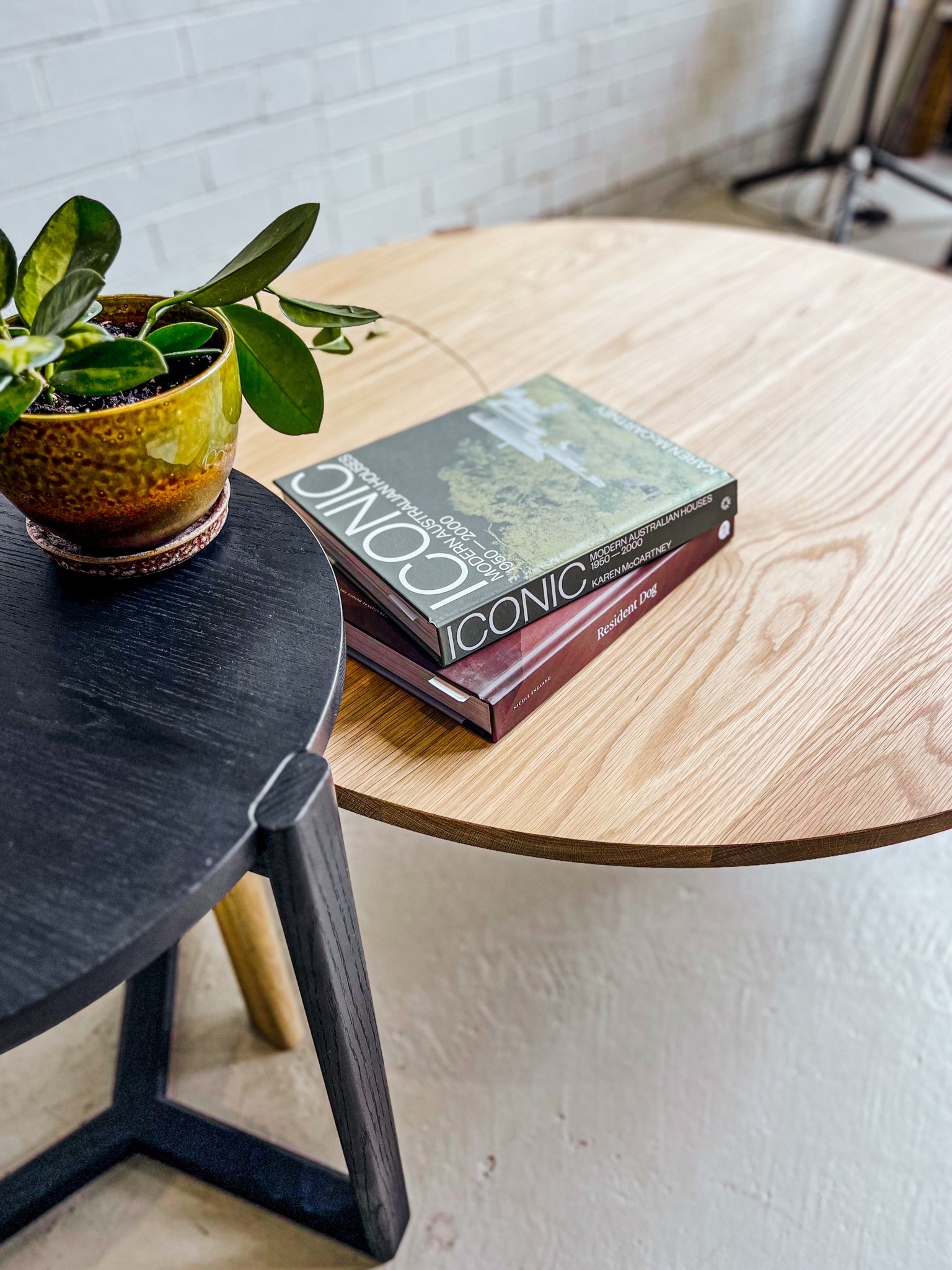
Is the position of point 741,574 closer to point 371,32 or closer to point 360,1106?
point 360,1106

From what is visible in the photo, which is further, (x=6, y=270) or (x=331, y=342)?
(x=331, y=342)

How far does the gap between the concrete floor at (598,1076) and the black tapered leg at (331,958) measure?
0.62 ft

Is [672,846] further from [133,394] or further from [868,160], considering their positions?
[868,160]

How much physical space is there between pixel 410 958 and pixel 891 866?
0.55 metres

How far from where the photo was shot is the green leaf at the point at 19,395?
1.39ft

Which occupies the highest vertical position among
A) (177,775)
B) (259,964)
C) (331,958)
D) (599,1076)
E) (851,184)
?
(177,775)

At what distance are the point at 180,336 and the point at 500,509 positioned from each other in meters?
0.23

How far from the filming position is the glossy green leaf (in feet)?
1.41

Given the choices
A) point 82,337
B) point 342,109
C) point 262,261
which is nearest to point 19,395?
point 82,337

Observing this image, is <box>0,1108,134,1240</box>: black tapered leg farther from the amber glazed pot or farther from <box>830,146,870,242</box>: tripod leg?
<box>830,146,870,242</box>: tripod leg

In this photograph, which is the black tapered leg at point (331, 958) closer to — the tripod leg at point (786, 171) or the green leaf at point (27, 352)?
the green leaf at point (27, 352)

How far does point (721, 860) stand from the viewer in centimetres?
52

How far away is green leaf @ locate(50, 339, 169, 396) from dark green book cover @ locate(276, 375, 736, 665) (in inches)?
7.4

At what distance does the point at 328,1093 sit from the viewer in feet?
1.95
